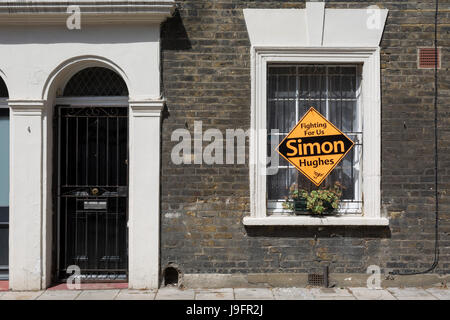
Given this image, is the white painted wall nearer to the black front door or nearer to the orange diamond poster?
the black front door

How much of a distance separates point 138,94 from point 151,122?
398 millimetres

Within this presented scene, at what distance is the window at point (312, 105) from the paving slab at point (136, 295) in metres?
1.95

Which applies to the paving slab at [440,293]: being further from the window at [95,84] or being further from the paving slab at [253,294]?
the window at [95,84]

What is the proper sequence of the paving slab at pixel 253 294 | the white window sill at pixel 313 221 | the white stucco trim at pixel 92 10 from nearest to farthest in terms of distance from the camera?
1. the paving slab at pixel 253 294
2. the white stucco trim at pixel 92 10
3. the white window sill at pixel 313 221

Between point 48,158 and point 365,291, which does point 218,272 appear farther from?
point 48,158

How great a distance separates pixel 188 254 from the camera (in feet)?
21.6

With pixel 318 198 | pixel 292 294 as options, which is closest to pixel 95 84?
pixel 318 198

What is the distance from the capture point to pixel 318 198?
21.6 feet

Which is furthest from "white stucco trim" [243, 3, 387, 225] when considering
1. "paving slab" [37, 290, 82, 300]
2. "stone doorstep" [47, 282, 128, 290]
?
"paving slab" [37, 290, 82, 300]

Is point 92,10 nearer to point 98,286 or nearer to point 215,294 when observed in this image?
point 98,286

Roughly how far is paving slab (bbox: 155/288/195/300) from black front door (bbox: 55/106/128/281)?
0.73 m

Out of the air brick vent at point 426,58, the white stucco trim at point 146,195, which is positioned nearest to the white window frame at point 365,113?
the air brick vent at point 426,58

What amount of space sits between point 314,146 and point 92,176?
3.01m

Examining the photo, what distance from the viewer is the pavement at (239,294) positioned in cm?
618
